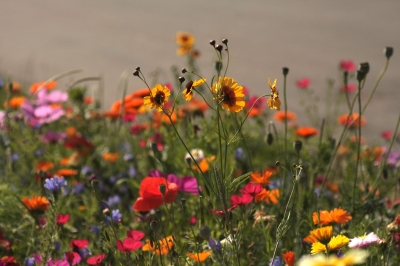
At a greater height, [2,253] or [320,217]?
[320,217]

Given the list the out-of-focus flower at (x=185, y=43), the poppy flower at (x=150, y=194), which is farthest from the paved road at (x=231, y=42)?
the poppy flower at (x=150, y=194)

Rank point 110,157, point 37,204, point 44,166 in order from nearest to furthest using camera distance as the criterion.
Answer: point 37,204 < point 44,166 < point 110,157

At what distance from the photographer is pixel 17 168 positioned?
2725 mm

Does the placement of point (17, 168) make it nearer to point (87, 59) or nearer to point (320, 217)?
point (320, 217)

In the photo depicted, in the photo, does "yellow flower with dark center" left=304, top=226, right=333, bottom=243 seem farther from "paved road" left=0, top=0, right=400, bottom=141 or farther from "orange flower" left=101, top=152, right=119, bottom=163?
"paved road" left=0, top=0, right=400, bottom=141

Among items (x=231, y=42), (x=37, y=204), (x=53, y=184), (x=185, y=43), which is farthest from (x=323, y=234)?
(x=231, y=42)

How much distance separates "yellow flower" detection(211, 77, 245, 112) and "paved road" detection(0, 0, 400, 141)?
9.61 feet

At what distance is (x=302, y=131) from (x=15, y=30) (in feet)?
13.7

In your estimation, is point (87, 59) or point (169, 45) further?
A: point (169, 45)

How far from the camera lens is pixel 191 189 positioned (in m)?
1.78

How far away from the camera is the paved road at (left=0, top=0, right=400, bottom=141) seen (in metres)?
4.76

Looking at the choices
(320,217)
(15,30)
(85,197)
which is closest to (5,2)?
(15,30)

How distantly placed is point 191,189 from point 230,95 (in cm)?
53

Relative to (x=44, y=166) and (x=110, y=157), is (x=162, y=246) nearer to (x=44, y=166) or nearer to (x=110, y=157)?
(x=44, y=166)
